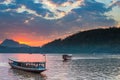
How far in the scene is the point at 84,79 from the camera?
63.7 m

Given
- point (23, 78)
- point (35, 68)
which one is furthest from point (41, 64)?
point (23, 78)

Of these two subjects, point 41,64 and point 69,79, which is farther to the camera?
point 41,64

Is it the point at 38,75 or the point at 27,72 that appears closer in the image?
the point at 38,75

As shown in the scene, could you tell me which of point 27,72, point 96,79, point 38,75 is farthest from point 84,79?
point 27,72

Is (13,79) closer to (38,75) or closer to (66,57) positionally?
(38,75)

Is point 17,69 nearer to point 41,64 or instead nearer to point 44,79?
point 41,64

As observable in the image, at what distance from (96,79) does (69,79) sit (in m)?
5.48

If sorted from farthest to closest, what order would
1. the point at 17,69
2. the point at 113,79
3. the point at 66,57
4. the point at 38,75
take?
the point at 66,57
the point at 17,69
the point at 38,75
the point at 113,79

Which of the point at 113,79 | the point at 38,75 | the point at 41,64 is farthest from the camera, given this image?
the point at 41,64

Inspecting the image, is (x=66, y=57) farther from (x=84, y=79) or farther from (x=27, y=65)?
(x=84, y=79)

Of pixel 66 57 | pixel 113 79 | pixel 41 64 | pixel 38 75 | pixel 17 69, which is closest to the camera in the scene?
pixel 113 79

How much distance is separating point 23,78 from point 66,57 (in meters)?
91.4

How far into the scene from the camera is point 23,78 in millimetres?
67250

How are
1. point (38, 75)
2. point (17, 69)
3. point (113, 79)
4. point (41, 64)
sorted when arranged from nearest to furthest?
1. point (113, 79)
2. point (38, 75)
3. point (41, 64)
4. point (17, 69)
